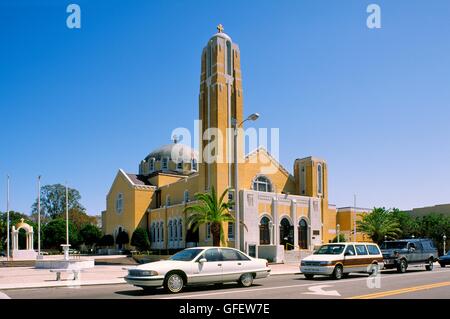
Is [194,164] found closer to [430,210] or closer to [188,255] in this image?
[430,210]

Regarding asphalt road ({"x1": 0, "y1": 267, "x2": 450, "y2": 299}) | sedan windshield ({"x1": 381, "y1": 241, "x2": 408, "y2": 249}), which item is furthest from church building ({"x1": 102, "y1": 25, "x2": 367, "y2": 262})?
asphalt road ({"x1": 0, "y1": 267, "x2": 450, "y2": 299})

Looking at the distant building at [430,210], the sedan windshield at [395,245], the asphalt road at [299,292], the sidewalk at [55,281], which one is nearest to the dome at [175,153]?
the distant building at [430,210]

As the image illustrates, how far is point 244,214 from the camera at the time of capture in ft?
166

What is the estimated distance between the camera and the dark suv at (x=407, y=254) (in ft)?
84.6

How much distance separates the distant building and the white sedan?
58.9 meters

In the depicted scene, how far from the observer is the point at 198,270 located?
54.8 ft

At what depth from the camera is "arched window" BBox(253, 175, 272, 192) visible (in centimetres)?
5734

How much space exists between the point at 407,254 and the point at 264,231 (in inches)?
1083

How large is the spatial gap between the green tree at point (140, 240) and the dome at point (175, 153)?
46.8 feet

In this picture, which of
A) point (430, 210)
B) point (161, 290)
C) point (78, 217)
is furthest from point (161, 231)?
point (161, 290)
